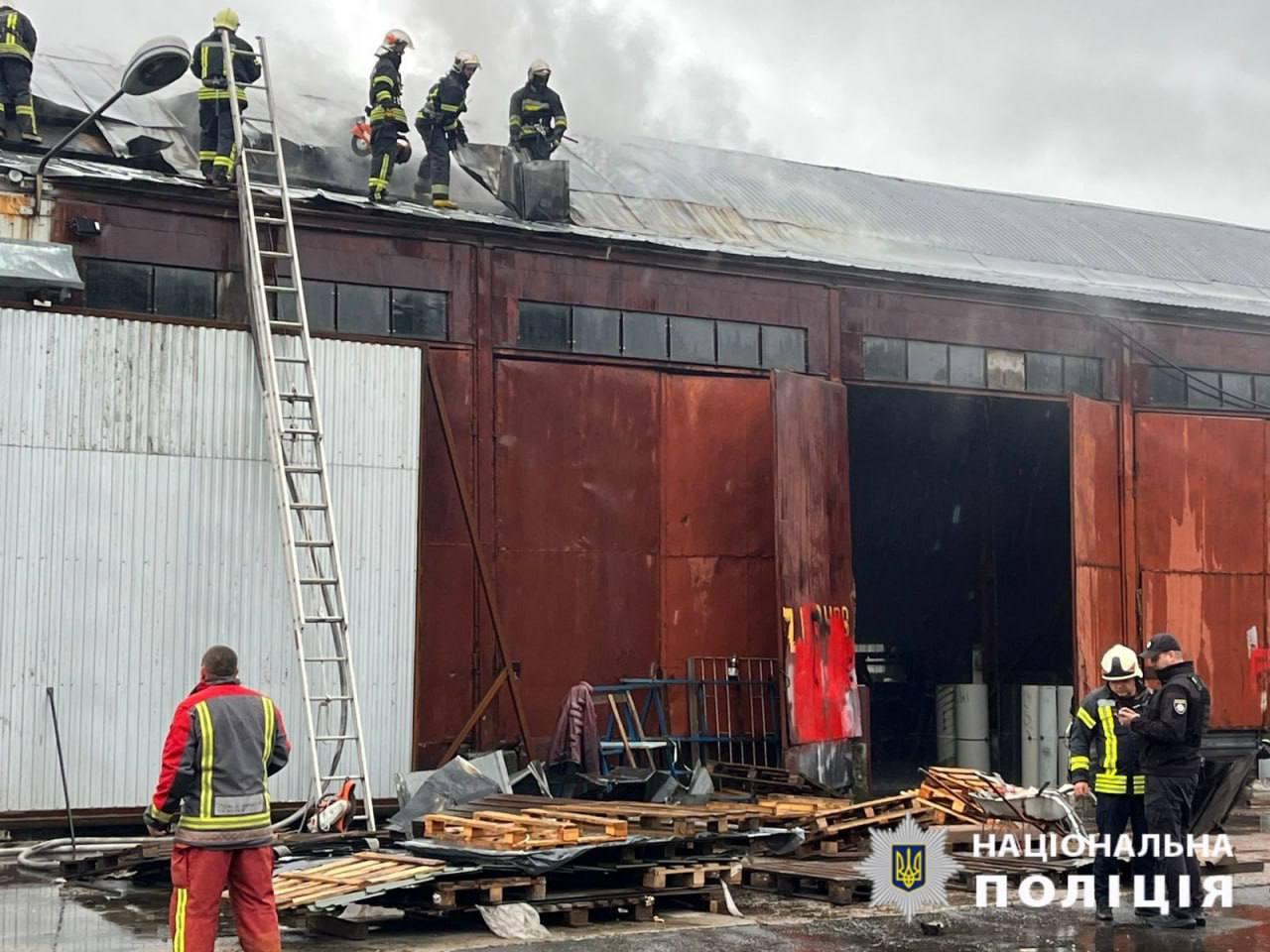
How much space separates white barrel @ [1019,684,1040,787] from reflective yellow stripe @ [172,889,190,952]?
13.9 metres

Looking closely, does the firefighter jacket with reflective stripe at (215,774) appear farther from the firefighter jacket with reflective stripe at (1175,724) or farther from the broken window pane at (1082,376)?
the broken window pane at (1082,376)

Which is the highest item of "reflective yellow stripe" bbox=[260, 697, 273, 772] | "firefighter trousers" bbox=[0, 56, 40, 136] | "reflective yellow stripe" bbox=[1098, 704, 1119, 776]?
"firefighter trousers" bbox=[0, 56, 40, 136]

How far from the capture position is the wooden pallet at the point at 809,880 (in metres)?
11.2

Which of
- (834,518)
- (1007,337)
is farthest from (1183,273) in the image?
(834,518)

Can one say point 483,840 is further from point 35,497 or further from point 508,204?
point 508,204

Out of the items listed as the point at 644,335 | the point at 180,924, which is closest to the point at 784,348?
the point at 644,335

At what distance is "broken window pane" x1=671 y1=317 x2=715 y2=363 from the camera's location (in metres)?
17.2

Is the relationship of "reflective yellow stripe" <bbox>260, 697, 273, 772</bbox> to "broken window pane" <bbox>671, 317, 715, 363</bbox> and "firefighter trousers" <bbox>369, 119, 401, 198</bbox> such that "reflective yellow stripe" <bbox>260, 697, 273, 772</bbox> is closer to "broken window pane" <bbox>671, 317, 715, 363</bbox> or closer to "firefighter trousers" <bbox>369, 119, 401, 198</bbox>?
"firefighter trousers" <bbox>369, 119, 401, 198</bbox>

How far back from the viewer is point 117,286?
14.6m

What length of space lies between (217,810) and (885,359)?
478 inches

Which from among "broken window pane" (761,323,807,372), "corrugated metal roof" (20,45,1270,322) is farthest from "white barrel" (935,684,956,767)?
"broken window pane" (761,323,807,372)

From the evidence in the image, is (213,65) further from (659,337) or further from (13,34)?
(659,337)

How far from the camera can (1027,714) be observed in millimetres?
20125

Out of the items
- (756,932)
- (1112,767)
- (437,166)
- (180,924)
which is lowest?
(756,932)
